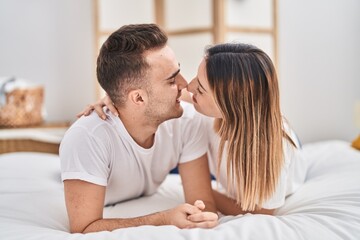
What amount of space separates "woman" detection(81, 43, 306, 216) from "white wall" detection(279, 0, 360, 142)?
71.7 inches

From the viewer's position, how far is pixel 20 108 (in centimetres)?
284

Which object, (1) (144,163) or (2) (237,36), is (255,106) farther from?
(2) (237,36)

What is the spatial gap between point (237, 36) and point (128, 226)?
6.27 feet

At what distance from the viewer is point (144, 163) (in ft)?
5.08

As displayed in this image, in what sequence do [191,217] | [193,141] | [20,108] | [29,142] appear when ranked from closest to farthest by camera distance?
[191,217]
[193,141]
[29,142]
[20,108]

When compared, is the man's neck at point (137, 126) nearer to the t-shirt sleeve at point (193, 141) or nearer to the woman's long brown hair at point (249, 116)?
the t-shirt sleeve at point (193, 141)

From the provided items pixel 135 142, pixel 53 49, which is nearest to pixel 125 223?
pixel 135 142

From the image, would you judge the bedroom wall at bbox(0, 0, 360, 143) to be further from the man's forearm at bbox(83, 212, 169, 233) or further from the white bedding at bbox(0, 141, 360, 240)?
the man's forearm at bbox(83, 212, 169, 233)

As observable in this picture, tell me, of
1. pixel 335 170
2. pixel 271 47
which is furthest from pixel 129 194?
pixel 271 47

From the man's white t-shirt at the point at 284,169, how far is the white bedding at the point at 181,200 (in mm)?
40

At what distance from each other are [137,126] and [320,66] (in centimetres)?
206

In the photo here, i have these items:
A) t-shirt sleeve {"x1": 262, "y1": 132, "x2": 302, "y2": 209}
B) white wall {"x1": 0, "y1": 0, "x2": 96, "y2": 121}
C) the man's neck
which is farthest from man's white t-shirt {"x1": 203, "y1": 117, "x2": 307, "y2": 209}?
white wall {"x1": 0, "y1": 0, "x2": 96, "y2": 121}

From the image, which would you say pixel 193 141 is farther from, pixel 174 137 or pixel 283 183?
pixel 283 183

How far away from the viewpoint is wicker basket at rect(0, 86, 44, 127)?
9.18 feet
